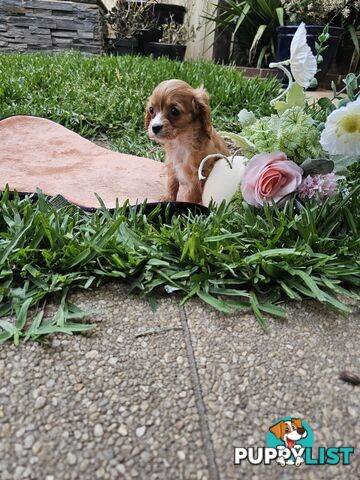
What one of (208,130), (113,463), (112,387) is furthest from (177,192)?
(113,463)

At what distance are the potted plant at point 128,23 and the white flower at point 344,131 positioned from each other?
6.31 metres

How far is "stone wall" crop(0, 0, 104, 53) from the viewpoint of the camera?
6.34 meters

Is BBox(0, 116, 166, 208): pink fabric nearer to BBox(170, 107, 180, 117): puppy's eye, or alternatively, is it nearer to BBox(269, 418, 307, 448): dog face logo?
BBox(170, 107, 180, 117): puppy's eye

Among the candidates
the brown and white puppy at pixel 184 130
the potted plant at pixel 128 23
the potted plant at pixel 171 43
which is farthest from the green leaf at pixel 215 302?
the potted plant at pixel 128 23

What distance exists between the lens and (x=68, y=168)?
2.40 m

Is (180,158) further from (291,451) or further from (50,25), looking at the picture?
(50,25)

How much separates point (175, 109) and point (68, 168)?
3.13ft

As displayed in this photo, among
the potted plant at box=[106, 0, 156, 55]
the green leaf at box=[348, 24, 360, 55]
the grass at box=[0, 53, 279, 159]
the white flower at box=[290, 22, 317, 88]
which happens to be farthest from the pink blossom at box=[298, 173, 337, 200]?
the potted plant at box=[106, 0, 156, 55]

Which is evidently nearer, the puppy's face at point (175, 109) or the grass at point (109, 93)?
the puppy's face at point (175, 109)

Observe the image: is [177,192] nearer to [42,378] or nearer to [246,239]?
[246,239]

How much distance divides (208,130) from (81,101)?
1988 millimetres

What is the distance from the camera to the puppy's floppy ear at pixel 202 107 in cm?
173

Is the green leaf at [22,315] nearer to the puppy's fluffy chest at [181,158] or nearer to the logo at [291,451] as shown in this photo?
the logo at [291,451]

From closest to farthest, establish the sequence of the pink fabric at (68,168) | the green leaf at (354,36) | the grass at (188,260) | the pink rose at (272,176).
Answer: the grass at (188,260), the pink rose at (272,176), the pink fabric at (68,168), the green leaf at (354,36)
